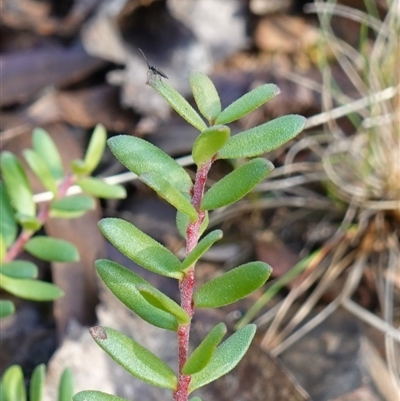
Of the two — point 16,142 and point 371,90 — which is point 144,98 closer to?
point 16,142

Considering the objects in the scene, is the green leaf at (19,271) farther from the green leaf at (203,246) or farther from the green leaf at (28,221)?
the green leaf at (203,246)

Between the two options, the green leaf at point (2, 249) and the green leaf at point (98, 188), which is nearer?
the green leaf at point (2, 249)

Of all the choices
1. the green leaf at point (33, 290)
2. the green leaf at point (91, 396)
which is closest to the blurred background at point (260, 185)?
the green leaf at point (33, 290)

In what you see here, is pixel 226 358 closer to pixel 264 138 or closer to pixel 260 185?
pixel 264 138

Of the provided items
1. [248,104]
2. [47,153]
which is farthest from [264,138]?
[47,153]

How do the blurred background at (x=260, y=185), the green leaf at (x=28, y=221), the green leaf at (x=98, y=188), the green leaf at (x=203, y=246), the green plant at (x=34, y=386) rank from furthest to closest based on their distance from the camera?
the blurred background at (x=260, y=185), the green leaf at (x=98, y=188), the green leaf at (x=28, y=221), the green plant at (x=34, y=386), the green leaf at (x=203, y=246)

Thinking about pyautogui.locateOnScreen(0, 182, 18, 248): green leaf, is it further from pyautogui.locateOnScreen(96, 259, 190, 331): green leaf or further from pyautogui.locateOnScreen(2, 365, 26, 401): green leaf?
pyautogui.locateOnScreen(96, 259, 190, 331): green leaf

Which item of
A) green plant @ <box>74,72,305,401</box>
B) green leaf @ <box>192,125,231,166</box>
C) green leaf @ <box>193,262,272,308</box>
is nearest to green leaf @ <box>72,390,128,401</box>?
green plant @ <box>74,72,305,401</box>
